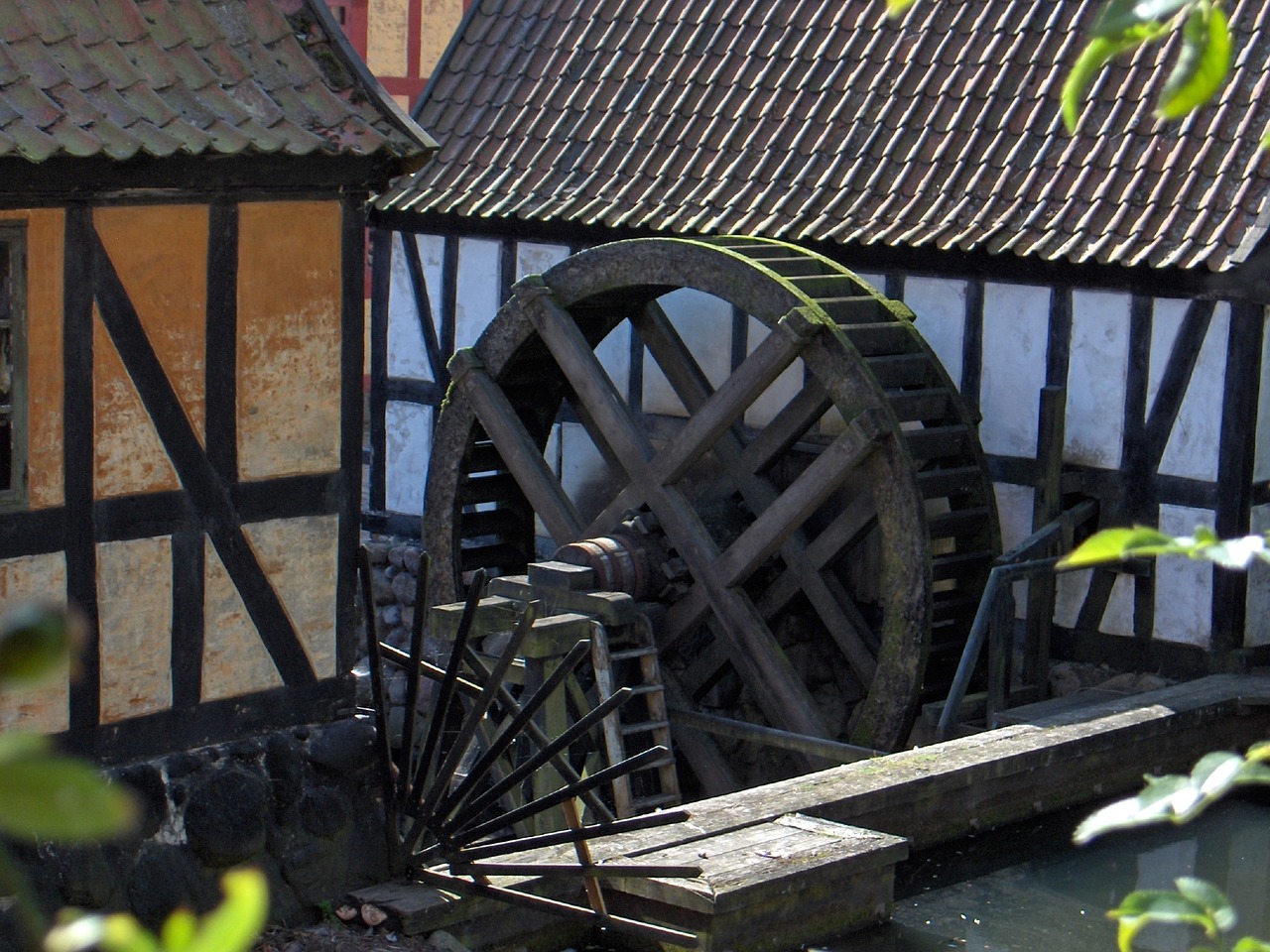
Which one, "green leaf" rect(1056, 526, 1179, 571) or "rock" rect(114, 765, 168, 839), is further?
"rock" rect(114, 765, 168, 839)

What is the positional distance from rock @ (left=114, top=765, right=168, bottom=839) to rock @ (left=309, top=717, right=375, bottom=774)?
53cm

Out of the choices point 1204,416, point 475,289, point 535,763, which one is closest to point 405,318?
point 475,289

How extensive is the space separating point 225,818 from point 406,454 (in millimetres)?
6038

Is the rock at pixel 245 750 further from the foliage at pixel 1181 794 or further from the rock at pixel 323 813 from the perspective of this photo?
the foliage at pixel 1181 794

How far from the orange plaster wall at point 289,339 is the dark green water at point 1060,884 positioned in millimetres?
2341

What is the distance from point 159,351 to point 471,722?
143 cm

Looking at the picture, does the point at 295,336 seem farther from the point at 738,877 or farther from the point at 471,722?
the point at 738,877

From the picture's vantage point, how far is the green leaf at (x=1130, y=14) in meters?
1.09

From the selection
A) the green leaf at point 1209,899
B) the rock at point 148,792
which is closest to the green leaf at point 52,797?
the green leaf at point 1209,899

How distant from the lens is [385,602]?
1109 centimetres

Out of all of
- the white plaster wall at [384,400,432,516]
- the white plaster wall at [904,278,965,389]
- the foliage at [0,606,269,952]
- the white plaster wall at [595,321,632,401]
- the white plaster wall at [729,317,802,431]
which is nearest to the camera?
the foliage at [0,606,269,952]

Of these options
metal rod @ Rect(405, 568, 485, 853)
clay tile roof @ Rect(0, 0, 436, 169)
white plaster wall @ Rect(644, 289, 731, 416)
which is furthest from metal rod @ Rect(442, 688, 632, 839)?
white plaster wall @ Rect(644, 289, 731, 416)

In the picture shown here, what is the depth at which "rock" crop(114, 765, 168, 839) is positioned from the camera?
504 cm

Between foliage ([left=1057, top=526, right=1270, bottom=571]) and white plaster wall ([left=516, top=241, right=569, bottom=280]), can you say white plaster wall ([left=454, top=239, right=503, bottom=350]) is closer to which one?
white plaster wall ([left=516, top=241, right=569, bottom=280])
